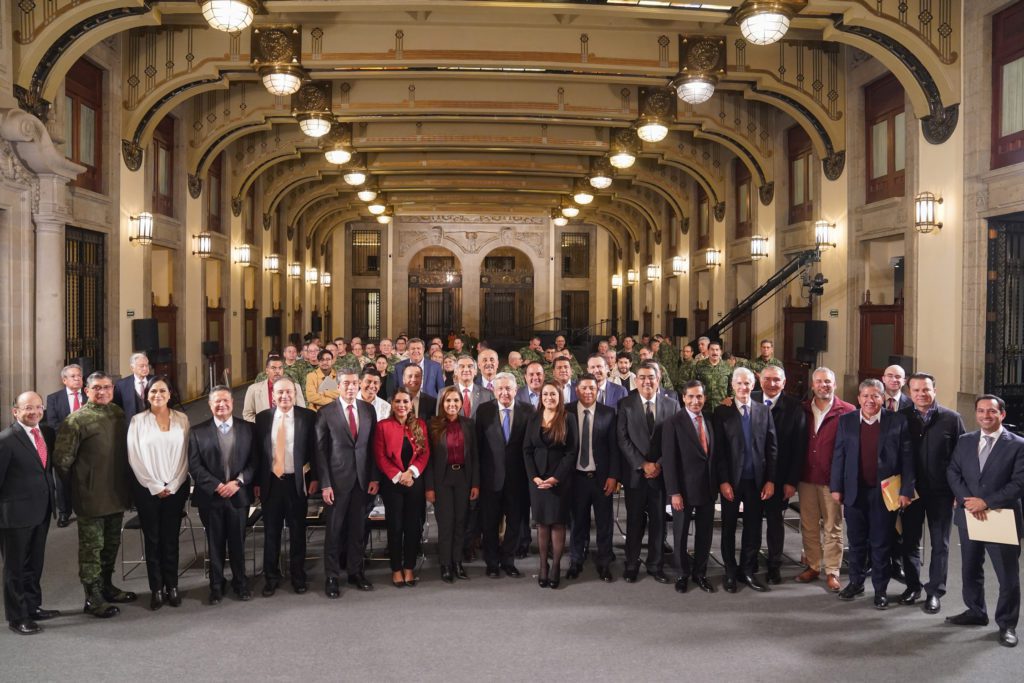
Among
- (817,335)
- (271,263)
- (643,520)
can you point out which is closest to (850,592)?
(643,520)

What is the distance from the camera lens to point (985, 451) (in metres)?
5.02

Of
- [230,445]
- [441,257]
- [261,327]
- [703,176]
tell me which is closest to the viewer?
[230,445]

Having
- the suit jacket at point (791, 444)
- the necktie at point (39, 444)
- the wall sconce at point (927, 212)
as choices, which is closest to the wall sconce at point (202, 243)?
the necktie at point (39, 444)

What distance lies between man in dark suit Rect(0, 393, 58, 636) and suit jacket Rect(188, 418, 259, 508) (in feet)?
3.03

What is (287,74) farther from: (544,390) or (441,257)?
(441,257)

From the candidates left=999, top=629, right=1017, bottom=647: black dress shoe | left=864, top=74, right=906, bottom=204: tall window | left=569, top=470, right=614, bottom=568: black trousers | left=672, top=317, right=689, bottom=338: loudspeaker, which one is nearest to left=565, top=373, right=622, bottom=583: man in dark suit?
left=569, top=470, right=614, bottom=568: black trousers

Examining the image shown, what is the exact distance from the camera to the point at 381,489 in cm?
601

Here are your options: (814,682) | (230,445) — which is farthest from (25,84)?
(814,682)

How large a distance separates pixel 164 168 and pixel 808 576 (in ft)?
46.3

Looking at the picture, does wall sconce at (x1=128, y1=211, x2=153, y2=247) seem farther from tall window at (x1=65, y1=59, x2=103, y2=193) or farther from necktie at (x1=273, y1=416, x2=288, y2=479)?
necktie at (x1=273, y1=416, x2=288, y2=479)

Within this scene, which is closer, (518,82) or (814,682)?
(814,682)

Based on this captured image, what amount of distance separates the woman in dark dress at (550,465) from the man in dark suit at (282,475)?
1.73 meters

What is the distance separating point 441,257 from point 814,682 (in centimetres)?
3172

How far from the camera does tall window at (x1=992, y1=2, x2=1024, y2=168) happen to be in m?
9.07
